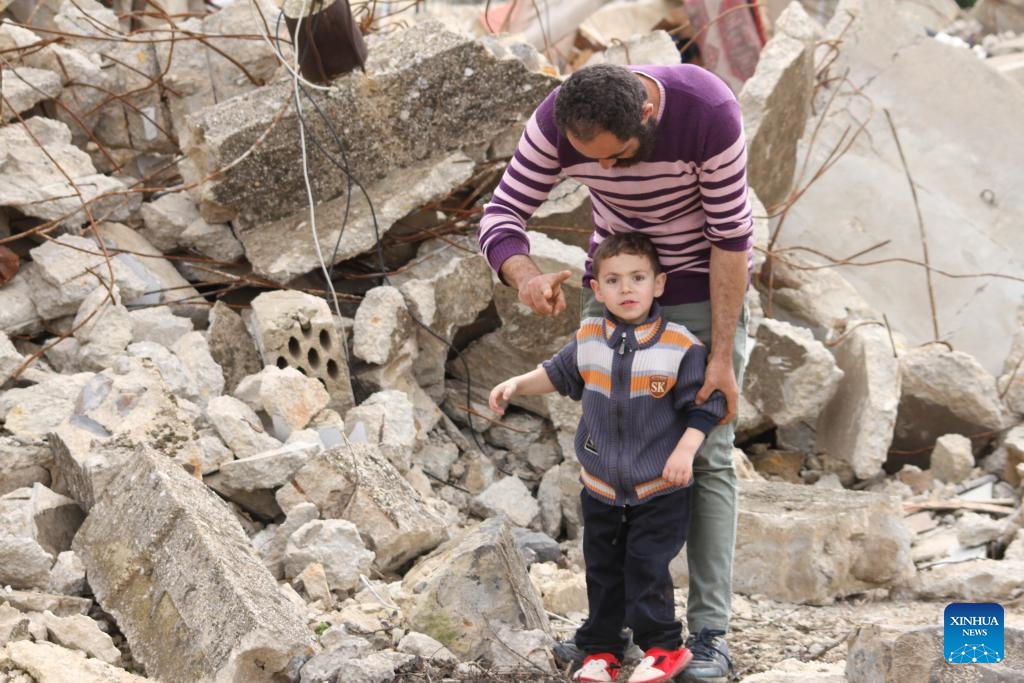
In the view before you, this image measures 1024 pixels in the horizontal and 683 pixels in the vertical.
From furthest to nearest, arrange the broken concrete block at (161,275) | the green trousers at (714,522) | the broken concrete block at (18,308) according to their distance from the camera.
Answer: the broken concrete block at (161,275) < the broken concrete block at (18,308) < the green trousers at (714,522)

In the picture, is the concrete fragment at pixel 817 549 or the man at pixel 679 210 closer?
the man at pixel 679 210

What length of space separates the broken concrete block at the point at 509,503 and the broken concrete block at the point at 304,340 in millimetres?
672

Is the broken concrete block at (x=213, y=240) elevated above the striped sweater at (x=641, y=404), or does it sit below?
below

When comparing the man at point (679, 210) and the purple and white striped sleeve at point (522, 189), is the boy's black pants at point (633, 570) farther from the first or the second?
the purple and white striped sleeve at point (522, 189)

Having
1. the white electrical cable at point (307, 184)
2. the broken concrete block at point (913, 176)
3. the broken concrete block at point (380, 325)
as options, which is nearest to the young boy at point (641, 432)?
the broken concrete block at point (380, 325)

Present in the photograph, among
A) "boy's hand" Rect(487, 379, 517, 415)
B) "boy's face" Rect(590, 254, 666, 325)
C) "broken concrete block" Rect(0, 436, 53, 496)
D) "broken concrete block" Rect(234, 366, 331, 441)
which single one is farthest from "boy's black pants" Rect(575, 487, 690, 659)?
"broken concrete block" Rect(0, 436, 53, 496)

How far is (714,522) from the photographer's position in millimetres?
3516

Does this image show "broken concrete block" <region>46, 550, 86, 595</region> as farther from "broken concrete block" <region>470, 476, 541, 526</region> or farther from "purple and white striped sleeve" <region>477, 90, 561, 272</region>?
"broken concrete block" <region>470, 476, 541, 526</region>

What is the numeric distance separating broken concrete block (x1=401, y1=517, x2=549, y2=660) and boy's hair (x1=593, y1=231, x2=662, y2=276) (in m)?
0.90

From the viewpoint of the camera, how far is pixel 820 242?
7.46m

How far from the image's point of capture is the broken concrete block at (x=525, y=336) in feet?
17.5

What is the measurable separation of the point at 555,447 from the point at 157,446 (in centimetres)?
195

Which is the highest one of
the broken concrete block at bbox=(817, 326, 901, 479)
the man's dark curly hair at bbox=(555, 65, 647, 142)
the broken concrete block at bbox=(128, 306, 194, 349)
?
the man's dark curly hair at bbox=(555, 65, 647, 142)

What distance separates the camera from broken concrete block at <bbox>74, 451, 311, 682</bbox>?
325 centimetres
